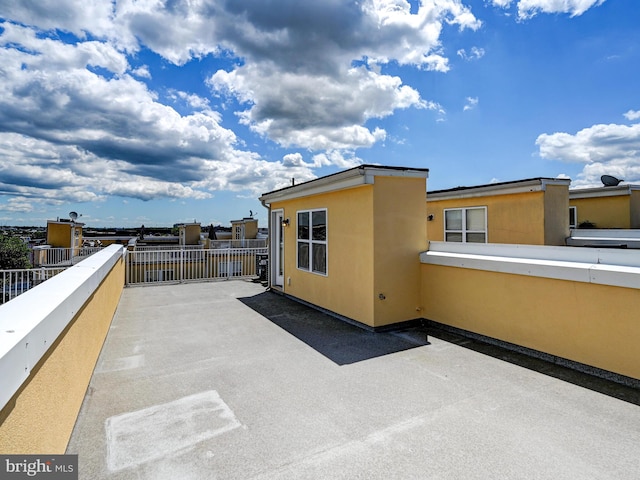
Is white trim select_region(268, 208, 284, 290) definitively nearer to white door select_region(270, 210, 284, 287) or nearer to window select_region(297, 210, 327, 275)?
white door select_region(270, 210, 284, 287)

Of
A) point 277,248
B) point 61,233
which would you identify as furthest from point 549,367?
point 61,233

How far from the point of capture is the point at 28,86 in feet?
33.7

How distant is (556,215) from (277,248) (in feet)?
23.1

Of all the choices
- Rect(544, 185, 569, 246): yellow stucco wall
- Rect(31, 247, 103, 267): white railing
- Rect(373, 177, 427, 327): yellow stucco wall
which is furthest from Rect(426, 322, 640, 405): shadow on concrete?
Rect(31, 247, 103, 267): white railing

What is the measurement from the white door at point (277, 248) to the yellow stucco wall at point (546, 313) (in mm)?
4414

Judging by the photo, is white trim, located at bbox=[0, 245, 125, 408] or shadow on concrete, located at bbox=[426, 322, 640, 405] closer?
white trim, located at bbox=[0, 245, 125, 408]

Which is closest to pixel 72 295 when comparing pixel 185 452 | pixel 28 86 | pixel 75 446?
pixel 75 446

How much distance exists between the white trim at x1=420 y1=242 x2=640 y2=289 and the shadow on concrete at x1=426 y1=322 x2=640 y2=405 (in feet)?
3.50

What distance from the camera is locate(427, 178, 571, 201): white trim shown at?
7.24 metres

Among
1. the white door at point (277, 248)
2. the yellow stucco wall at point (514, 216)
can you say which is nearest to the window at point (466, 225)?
the yellow stucco wall at point (514, 216)

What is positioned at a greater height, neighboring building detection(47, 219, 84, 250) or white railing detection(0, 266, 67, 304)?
neighboring building detection(47, 219, 84, 250)

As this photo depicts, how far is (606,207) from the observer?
10.6 meters

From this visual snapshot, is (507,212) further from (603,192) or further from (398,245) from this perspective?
(603,192)

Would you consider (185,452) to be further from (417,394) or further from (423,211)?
(423,211)
